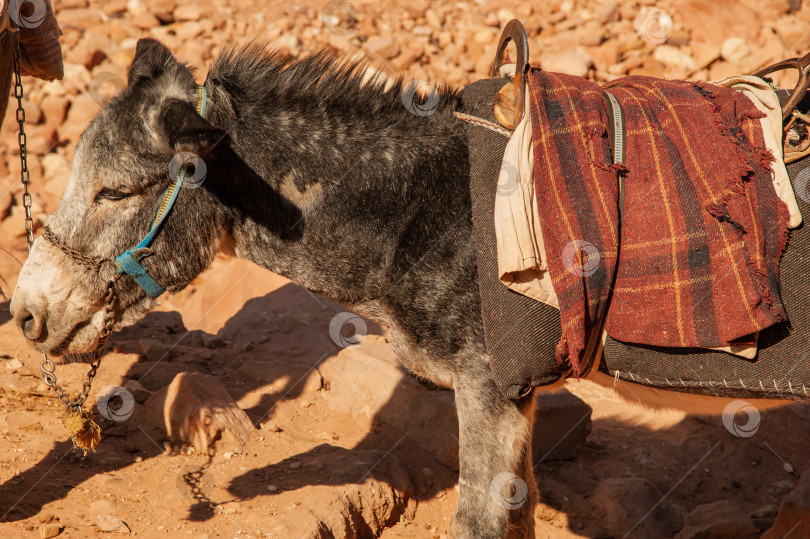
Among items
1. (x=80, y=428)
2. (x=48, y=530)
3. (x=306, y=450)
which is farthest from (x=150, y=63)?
(x=306, y=450)

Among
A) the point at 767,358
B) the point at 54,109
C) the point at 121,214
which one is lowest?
the point at 54,109

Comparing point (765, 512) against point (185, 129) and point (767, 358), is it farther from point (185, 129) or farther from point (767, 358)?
point (185, 129)

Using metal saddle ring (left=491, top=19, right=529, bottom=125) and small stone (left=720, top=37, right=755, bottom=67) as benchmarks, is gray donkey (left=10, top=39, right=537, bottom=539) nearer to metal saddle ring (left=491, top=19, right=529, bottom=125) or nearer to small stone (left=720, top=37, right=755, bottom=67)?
metal saddle ring (left=491, top=19, right=529, bottom=125)

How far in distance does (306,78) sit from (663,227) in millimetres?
1695

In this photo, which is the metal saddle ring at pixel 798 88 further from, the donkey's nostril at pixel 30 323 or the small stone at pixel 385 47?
the small stone at pixel 385 47

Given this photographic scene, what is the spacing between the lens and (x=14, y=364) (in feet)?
16.0

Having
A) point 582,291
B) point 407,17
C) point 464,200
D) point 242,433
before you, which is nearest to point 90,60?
point 407,17

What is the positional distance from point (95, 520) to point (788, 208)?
147 inches

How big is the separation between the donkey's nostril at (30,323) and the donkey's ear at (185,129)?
3.35 ft

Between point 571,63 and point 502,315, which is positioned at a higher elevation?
point 502,315

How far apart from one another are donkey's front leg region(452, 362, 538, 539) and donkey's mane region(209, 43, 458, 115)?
134 centimetres

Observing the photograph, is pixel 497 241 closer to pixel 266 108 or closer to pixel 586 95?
pixel 586 95

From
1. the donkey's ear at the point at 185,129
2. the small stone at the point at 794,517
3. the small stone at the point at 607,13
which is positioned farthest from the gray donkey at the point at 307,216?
the small stone at the point at 607,13

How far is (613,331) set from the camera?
262cm
